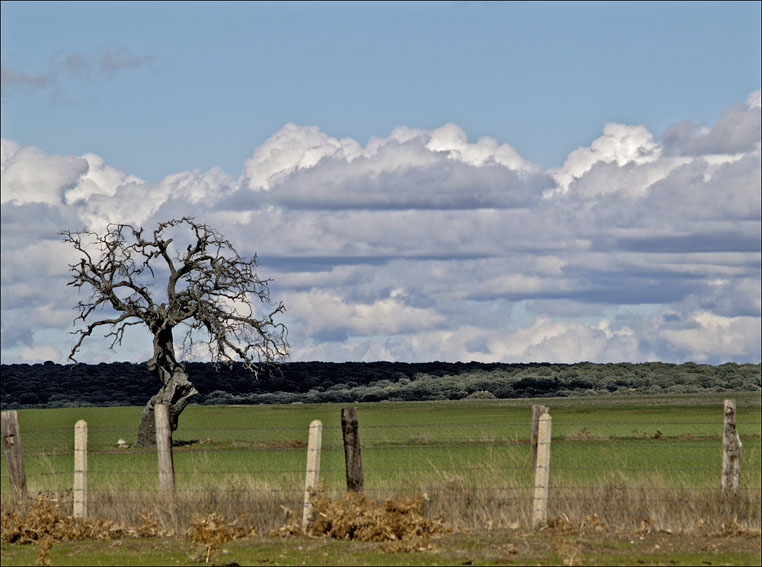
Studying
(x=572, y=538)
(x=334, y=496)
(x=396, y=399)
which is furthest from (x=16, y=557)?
(x=396, y=399)

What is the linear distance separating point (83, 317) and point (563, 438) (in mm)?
20117

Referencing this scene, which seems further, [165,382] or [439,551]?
[165,382]

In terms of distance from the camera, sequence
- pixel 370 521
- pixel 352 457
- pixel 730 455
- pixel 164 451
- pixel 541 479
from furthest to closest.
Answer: pixel 164 451, pixel 730 455, pixel 352 457, pixel 541 479, pixel 370 521

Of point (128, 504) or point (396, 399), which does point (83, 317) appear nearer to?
point (128, 504)

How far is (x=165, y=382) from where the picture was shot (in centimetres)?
4772

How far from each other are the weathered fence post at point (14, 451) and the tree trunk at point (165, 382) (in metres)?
24.5

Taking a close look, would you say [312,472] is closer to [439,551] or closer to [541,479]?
[439,551]

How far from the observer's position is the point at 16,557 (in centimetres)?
1828

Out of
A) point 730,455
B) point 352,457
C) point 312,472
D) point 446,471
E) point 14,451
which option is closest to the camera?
point 312,472

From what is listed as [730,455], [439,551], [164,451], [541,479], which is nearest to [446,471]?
[541,479]

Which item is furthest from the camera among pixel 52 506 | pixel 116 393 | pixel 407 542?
pixel 116 393

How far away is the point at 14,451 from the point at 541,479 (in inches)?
390

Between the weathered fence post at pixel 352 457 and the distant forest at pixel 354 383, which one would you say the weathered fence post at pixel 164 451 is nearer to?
the weathered fence post at pixel 352 457

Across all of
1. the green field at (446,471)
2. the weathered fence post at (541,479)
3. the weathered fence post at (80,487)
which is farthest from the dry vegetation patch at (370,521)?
the weathered fence post at (80,487)
